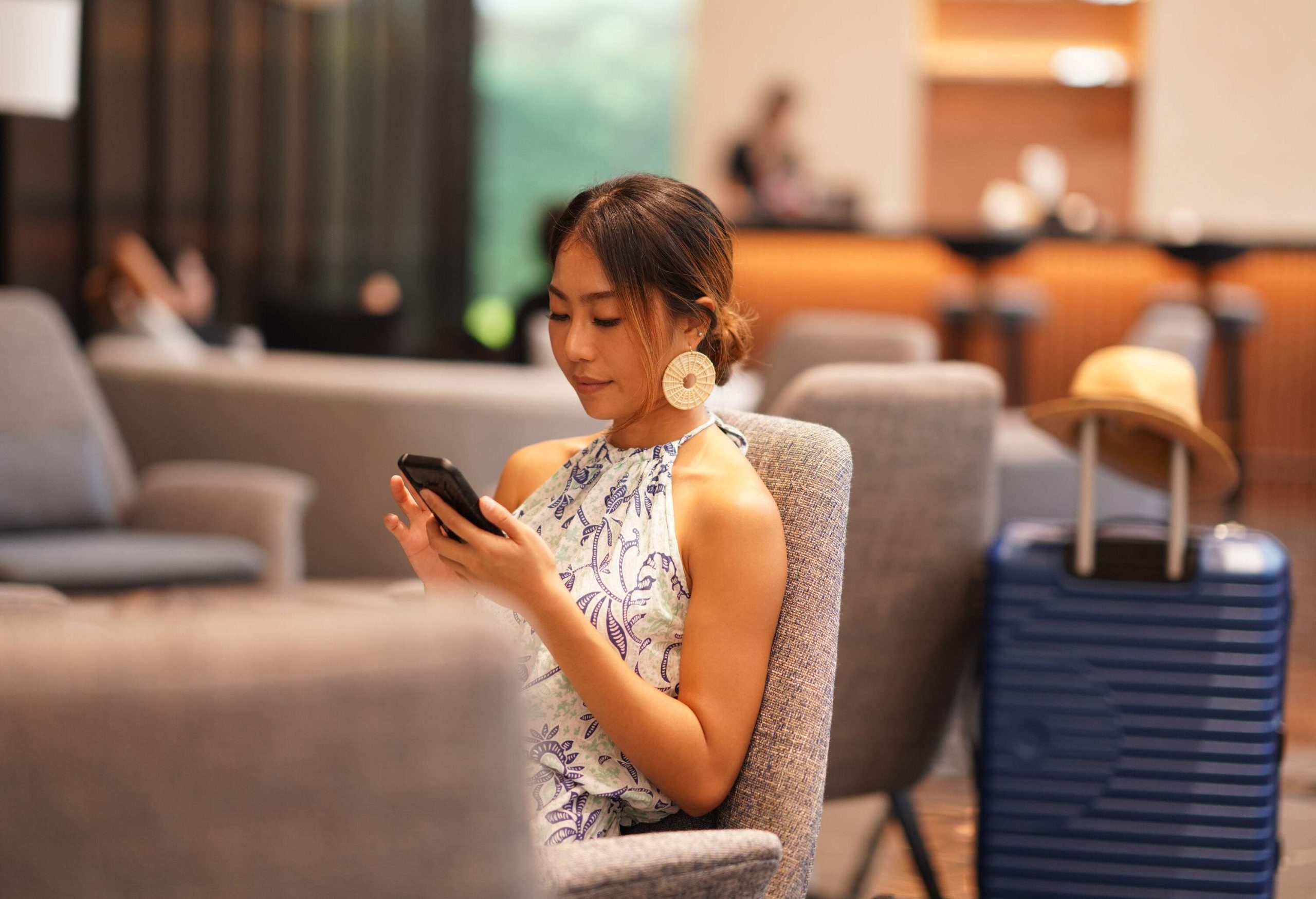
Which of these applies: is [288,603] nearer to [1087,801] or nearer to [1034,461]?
[1087,801]

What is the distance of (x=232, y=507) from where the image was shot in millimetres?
3535

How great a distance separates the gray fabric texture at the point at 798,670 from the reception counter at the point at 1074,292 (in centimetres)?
576

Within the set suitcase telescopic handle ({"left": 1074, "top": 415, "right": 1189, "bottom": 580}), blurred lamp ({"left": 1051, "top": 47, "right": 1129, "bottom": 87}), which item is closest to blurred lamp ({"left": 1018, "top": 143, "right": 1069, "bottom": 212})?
blurred lamp ({"left": 1051, "top": 47, "right": 1129, "bottom": 87})

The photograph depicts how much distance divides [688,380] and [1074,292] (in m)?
6.42

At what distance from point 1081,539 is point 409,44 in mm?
8439

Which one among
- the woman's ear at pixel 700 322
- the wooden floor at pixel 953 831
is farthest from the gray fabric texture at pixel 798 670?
the wooden floor at pixel 953 831

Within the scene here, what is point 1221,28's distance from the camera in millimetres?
9297

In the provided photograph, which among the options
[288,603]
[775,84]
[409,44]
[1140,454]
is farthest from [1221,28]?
[288,603]

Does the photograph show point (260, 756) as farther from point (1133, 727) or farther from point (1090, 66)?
point (1090, 66)

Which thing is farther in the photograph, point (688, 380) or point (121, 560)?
point (121, 560)

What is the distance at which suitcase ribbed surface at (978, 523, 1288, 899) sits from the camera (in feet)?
6.88

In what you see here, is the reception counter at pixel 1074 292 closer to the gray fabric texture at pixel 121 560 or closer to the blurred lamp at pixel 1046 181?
the blurred lamp at pixel 1046 181

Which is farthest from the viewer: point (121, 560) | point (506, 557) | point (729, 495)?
point (121, 560)

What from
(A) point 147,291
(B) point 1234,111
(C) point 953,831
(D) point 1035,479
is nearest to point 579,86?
(B) point 1234,111
